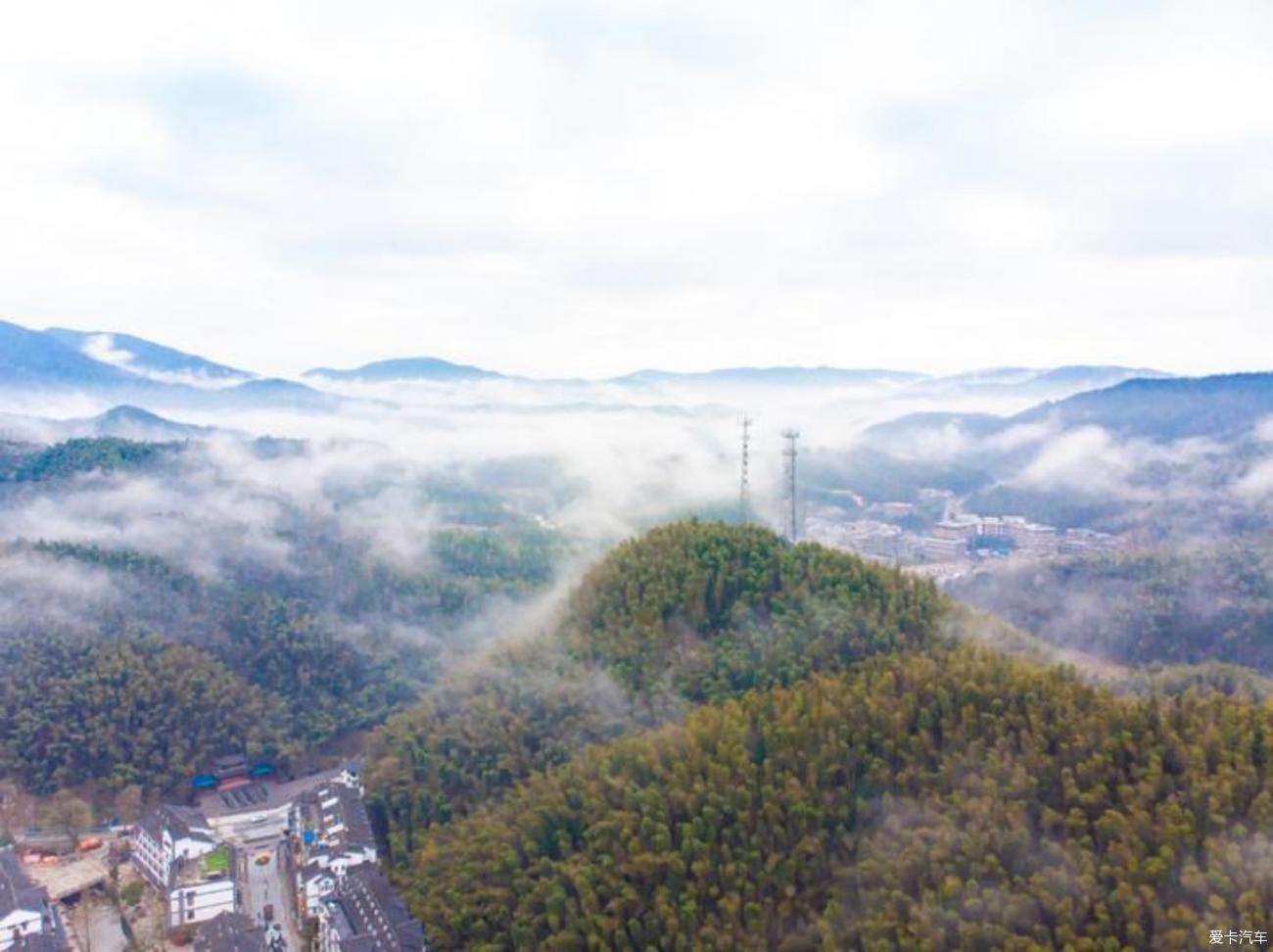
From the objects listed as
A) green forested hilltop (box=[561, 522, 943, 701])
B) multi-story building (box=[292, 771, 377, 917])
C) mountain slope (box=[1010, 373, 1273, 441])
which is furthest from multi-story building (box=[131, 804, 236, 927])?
mountain slope (box=[1010, 373, 1273, 441])

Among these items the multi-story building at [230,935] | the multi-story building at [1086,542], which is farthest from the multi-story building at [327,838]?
the multi-story building at [1086,542]

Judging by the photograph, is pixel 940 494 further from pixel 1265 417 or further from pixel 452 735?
pixel 452 735

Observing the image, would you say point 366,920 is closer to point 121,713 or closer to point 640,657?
point 640,657

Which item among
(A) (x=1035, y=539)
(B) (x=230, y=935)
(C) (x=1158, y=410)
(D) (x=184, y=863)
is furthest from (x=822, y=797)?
(C) (x=1158, y=410)

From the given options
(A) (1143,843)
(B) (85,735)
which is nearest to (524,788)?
(A) (1143,843)

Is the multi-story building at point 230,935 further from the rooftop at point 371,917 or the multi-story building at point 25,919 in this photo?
the multi-story building at point 25,919

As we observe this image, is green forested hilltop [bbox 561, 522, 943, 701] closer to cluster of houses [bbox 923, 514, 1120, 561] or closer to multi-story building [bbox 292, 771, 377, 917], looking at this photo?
multi-story building [bbox 292, 771, 377, 917]
